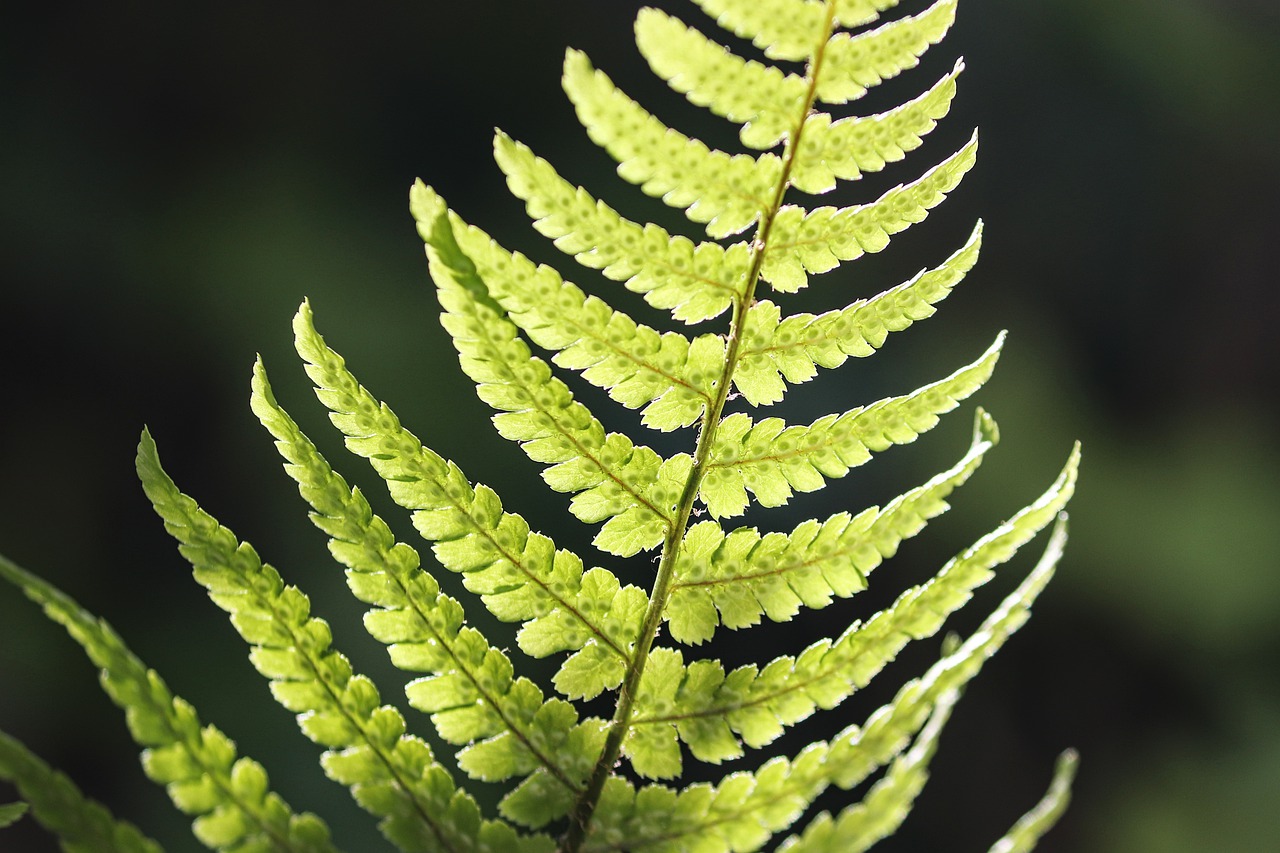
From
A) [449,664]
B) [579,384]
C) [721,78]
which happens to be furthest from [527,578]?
[579,384]

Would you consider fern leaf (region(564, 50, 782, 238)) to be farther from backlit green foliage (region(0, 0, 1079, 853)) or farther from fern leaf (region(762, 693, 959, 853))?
fern leaf (region(762, 693, 959, 853))

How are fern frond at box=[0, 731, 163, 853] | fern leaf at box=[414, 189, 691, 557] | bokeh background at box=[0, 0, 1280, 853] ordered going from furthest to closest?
bokeh background at box=[0, 0, 1280, 853] < fern leaf at box=[414, 189, 691, 557] < fern frond at box=[0, 731, 163, 853]

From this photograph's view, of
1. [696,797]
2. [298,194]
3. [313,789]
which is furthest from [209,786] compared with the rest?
[298,194]

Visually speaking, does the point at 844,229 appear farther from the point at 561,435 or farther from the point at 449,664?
the point at 449,664

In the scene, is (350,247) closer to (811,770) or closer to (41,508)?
(41,508)

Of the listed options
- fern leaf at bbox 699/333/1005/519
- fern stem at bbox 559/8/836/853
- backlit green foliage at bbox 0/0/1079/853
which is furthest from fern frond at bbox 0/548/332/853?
fern leaf at bbox 699/333/1005/519

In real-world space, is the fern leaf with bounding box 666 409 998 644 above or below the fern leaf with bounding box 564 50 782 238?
below
